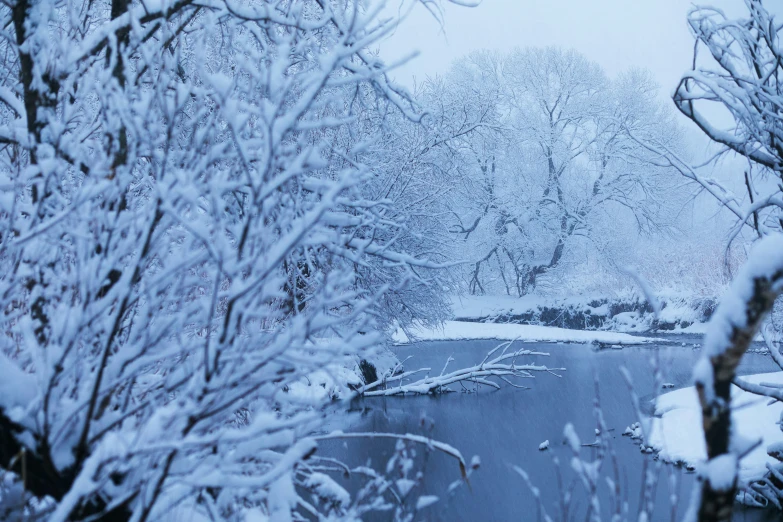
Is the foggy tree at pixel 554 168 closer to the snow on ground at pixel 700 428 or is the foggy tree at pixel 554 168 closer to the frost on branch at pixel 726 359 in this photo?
the snow on ground at pixel 700 428

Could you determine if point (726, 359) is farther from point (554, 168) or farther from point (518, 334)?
point (554, 168)

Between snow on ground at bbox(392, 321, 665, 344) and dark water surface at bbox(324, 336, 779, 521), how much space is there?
2.59 metres

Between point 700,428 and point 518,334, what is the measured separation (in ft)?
33.6

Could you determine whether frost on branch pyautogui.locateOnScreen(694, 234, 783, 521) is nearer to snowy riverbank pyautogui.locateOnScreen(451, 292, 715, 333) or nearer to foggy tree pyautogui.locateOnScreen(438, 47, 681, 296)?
snowy riverbank pyautogui.locateOnScreen(451, 292, 715, 333)

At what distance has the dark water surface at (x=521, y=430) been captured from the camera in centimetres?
809

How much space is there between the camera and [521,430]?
11.0 metres

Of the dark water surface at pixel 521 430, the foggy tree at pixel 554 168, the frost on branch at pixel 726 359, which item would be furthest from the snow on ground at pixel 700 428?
the foggy tree at pixel 554 168

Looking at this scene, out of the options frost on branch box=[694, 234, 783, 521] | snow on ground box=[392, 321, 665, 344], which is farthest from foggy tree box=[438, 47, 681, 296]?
frost on branch box=[694, 234, 783, 521]

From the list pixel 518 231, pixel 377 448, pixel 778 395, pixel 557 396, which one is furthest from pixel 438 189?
pixel 518 231

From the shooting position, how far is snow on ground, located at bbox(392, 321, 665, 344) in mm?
19734

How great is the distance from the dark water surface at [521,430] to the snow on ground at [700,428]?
18.9 inches

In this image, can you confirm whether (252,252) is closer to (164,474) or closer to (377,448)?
(164,474)

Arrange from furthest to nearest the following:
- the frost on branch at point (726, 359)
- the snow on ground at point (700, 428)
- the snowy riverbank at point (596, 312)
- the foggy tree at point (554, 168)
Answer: the foggy tree at point (554, 168)
the snowy riverbank at point (596, 312)
the snow on ground at point (700, 428)
the frost on branch at point (726, 359)

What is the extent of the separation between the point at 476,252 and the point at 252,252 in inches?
1094
